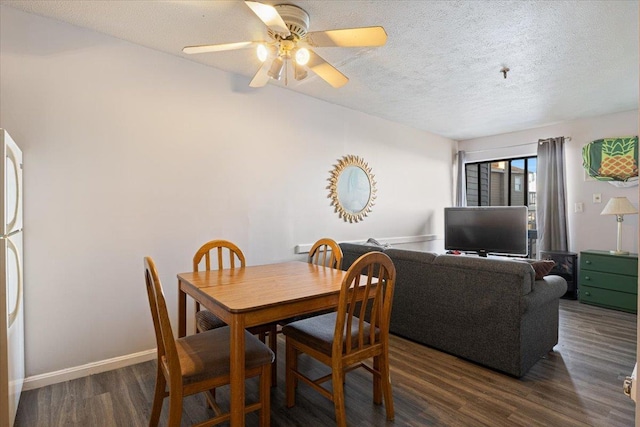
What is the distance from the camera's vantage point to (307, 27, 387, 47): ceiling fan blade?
1.77 metres

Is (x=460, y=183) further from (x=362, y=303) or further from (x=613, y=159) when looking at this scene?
(x=362, y=303)

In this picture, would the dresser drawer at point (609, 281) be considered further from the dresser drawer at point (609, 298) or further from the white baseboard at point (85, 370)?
the white baseboard at point (85, 370)

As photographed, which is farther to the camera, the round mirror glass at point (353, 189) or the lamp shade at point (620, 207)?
the round mirror glass at point (353, 189)

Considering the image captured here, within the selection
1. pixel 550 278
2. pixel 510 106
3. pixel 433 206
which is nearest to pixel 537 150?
pixel 510 106

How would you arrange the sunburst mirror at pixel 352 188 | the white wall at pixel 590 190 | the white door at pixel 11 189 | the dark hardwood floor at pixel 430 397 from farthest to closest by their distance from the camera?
the white wall at pixel 590 190
the sunburst mirror at pixel 352 188
the dark hardwood floor at pixel 430 397
the white door at pixel 11 189

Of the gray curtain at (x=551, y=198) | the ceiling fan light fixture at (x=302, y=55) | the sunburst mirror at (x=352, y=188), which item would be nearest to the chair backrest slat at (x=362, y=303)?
the ceiling fan light fixture at (x=302, y=55)

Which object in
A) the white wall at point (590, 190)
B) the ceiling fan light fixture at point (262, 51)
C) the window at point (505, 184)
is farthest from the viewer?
the window at point (505, 184)

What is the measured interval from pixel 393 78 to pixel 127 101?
2.33m

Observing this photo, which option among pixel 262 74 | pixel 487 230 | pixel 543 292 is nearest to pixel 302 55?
pixel 262 74

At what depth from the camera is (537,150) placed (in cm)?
486

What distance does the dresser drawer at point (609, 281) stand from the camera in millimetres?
3756

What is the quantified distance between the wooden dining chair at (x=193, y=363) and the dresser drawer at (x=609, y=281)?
169 inches

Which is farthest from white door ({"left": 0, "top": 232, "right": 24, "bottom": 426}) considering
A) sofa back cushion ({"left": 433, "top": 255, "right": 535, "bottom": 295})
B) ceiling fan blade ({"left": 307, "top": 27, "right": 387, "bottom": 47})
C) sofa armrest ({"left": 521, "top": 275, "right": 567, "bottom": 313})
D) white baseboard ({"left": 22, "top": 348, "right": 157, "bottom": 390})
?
sofa armrest ({"left": 521, "top": 275, "right": 567, "bottom": 313})

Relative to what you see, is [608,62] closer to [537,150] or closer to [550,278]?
[550,278]
